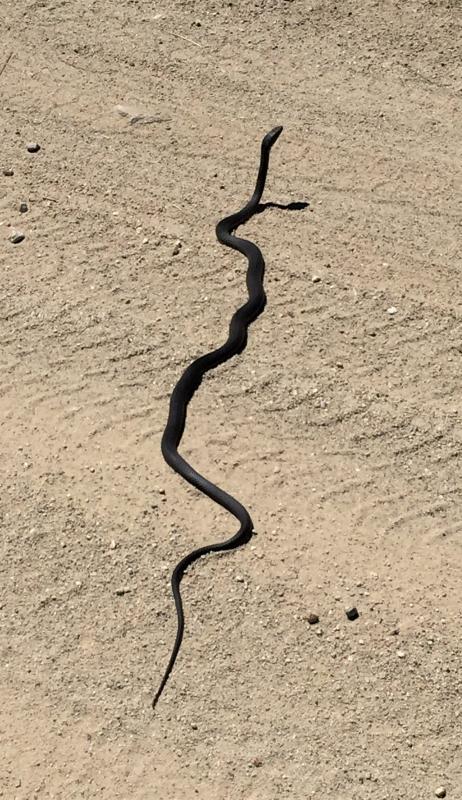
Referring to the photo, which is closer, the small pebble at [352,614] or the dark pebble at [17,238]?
the small pebble at [352,614]

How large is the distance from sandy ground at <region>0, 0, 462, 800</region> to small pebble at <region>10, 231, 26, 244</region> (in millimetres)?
53

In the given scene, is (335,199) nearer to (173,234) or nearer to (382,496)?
(173,234)

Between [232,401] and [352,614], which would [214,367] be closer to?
[232,401]

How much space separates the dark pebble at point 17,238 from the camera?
6992 mm

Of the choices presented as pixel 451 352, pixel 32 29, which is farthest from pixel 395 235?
pixel 32 29

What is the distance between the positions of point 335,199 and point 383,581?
10.2ft

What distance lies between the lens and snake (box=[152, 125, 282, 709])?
5.02 m

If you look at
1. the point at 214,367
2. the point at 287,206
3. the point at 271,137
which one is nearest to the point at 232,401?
the point at 214,367

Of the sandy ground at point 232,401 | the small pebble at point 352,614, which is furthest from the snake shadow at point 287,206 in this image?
the small pebble at point 352,614

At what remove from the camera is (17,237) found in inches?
275

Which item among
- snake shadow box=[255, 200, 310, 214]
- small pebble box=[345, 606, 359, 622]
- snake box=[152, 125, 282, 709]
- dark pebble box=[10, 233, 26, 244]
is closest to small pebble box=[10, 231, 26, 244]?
dark pebble box=[10, 233, 26, 244]

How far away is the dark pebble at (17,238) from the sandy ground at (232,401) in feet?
0.17

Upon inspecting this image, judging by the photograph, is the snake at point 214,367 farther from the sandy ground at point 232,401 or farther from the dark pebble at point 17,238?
the dark pebble at point 17,238

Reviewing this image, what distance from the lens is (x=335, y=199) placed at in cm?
707
